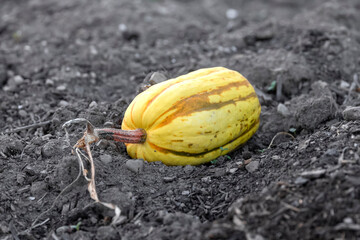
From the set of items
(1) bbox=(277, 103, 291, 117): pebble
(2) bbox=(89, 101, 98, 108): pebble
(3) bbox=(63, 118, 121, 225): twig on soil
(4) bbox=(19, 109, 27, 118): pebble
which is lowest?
(4) bbox=(19, 109, 27, 118): pebble

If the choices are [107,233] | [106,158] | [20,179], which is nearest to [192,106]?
[106,158]

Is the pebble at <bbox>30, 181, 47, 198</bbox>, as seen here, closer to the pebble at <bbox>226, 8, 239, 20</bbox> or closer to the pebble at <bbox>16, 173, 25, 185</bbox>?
the pebble at <bbox>16, 173, 25, 185</bbox>

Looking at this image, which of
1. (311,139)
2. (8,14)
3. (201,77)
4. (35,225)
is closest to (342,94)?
(311,139)

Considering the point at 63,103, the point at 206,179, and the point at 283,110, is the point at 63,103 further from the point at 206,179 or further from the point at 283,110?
the point at 283,110

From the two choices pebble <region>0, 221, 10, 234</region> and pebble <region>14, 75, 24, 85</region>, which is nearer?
pebble <region>0, 221, 10, 234</region>

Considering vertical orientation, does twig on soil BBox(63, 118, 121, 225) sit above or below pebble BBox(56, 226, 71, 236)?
above

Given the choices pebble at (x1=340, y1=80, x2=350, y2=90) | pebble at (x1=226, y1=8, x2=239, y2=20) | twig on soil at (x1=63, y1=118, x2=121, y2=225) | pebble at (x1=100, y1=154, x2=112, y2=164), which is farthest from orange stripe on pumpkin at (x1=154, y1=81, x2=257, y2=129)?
pebble at (x1=226, y1=8, x2=239, y2=20)
